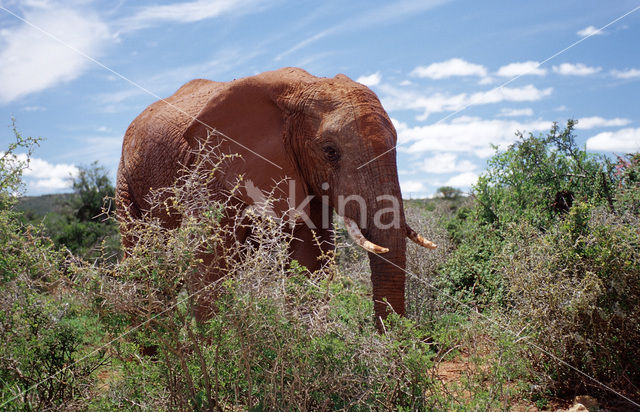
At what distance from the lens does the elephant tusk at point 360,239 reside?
4.93 m

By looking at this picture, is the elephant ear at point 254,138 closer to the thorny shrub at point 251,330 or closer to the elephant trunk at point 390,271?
the elephant trunk at point 390,271

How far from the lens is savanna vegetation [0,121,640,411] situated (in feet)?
11.5

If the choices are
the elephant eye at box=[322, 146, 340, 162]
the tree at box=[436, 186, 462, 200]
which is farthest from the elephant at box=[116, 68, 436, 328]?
the tree at box=[436, 186, 462, 200]

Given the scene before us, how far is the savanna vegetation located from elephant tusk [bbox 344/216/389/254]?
480mm

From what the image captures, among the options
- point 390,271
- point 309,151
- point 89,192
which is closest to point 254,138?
point 309,151

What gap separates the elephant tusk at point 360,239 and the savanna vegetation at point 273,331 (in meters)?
0.48

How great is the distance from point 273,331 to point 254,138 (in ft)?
10.00

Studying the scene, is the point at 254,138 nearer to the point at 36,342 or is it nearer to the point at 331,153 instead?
the point at 331,153

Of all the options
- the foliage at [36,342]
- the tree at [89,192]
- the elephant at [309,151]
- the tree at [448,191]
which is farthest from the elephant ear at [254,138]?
the tree at [448,191]

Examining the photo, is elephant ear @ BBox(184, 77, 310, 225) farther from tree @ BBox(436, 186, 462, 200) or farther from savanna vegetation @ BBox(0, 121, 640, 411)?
tree @ BBox(436, 186, 462, 200)

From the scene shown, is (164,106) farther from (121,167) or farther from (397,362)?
(397,362)

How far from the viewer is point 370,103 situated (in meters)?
5.69

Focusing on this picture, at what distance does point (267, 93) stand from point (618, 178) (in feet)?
17.3

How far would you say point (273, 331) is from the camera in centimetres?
348
